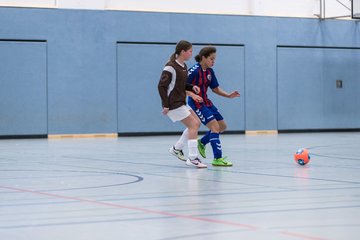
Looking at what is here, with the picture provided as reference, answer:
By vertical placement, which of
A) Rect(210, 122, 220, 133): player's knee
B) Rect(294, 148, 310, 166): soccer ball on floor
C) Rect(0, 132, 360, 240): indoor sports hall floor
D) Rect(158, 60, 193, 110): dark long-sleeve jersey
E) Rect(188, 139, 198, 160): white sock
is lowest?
Rect(0, 132, 360, 240): indoor sports hall floor

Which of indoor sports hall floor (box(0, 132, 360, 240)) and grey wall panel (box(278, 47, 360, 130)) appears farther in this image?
grey wall panel (box(278, 47, 360, 130))

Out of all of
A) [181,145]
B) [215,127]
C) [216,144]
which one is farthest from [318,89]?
[216,144]

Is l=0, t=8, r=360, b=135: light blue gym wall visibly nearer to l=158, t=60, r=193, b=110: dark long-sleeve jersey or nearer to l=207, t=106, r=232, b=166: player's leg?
l=207, t=106, r=232, b=166: player's leg

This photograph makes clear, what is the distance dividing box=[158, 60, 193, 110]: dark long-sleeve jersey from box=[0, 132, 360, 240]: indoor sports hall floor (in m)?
1.04

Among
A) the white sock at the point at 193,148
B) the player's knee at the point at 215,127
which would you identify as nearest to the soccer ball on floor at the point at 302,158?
Result: the player's knee at the point at 215,127

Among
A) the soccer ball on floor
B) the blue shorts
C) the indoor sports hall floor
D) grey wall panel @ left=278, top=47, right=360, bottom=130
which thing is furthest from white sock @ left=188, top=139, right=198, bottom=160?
grey wall panel @ left=278, top=47, right=360, bottom=130

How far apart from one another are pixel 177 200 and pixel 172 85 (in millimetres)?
4555

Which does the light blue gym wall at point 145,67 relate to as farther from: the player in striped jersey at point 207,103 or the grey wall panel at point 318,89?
the player in striped jersey at point 207,103

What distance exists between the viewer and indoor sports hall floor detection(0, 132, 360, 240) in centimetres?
577

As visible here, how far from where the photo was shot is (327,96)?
99.0 ft

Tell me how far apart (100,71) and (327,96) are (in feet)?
30.3

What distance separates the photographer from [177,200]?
307 inches

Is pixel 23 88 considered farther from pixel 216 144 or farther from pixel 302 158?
pixel 302 158

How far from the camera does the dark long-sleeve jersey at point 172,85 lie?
1205 centimetres
